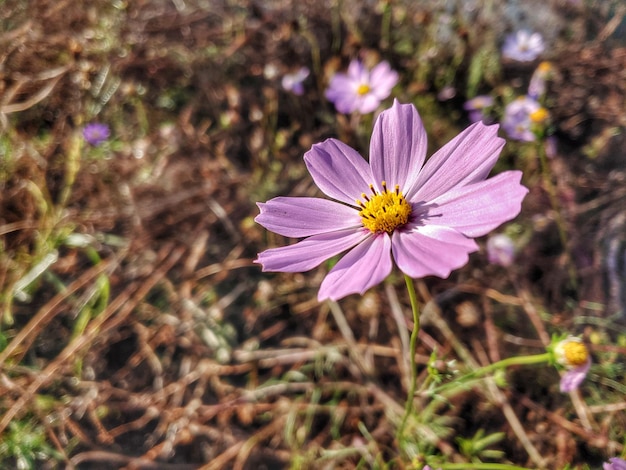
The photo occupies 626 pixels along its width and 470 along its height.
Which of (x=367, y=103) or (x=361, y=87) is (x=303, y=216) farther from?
(x=361, y=87)

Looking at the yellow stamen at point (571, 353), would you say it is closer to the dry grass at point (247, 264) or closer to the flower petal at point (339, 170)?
the dry grass at point (247, 264)

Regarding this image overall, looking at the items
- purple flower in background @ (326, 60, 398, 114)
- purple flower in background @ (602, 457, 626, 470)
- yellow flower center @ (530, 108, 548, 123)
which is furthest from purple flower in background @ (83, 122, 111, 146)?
purple flower in background @ (602, 457, 626, 470)

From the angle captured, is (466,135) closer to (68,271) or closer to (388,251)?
(388,251)

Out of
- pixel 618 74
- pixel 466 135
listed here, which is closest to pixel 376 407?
pixel 466 135

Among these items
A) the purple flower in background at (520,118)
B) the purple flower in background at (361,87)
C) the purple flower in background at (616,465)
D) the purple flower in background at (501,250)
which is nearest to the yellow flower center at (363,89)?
the purple flower in background at (361,87)

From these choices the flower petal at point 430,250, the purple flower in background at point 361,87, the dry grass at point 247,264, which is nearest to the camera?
the flower petal at point 430,250
